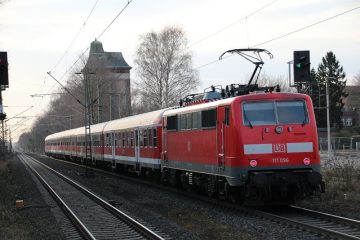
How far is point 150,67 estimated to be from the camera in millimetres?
60125

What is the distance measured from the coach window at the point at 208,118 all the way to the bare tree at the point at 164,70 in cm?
4180

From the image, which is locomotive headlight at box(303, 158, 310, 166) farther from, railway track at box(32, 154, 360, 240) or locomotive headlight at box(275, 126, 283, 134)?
railway track at box(32, 154, 360, 240)

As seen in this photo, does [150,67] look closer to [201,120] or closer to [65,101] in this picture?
[65,101]

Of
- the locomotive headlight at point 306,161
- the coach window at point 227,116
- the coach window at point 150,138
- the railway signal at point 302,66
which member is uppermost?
the railway signal at point 302,66

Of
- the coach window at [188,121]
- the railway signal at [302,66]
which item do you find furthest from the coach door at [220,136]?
the railway signal at [302,66]

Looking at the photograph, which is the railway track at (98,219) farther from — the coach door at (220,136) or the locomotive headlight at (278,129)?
the locomotive headlight at (278,129)

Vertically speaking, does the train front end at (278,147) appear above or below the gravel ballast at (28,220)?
above

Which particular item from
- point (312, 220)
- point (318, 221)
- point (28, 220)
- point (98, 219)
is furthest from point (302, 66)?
point (28, 220)

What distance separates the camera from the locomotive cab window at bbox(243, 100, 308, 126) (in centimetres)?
1405

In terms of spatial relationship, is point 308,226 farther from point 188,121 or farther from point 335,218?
point 188,121

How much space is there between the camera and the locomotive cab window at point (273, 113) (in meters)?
14.1

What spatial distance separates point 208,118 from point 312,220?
4.48 m

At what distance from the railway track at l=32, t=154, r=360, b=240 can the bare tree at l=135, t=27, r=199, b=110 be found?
142ft

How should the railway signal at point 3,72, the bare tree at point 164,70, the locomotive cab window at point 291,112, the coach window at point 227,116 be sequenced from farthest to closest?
1. the bare tree at point 164,70
2. the railway signal at point 3,72
3. the coach window at point 227,116
4. the locomotive cab window at point 291,112
